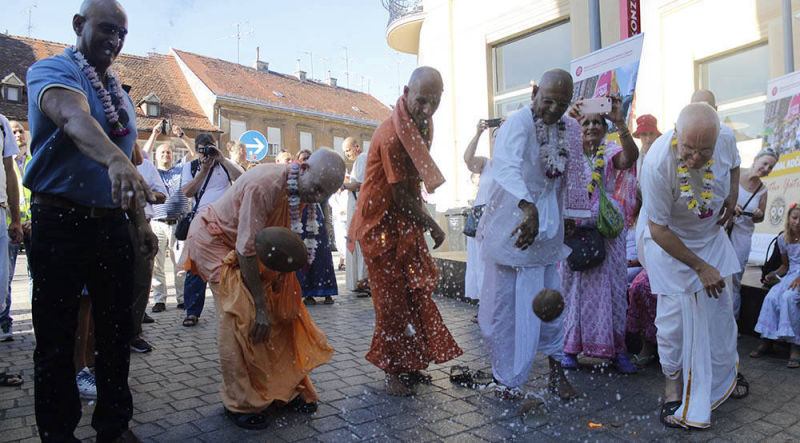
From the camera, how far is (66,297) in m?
2.85

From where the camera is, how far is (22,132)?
6.90 meters

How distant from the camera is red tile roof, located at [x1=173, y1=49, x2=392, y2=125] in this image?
40.3 meters

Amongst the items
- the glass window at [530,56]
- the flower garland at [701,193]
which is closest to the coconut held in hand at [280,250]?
the flower garland at [701,193]

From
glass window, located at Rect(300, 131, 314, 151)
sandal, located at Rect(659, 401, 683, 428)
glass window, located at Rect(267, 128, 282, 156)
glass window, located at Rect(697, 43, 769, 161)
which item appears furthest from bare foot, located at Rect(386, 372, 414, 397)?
glass window, located at Rect(300, 131, 314, 151)

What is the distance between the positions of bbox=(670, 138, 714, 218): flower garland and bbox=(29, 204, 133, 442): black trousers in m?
3.10

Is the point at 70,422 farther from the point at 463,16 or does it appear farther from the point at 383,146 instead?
the point at 463,16

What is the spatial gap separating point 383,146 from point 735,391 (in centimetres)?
287

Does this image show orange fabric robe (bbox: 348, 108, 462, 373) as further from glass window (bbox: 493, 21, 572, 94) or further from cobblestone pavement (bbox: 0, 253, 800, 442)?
glass window (bbox: 493, 21, 572, 94)

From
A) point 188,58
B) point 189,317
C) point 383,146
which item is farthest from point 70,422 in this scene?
point 188,58

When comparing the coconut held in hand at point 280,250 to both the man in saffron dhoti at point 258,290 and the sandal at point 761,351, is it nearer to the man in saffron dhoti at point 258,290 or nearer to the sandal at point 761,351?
the man in saffron dhoti at point 258,290

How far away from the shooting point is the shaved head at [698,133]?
125 inches

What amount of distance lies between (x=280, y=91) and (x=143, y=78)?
10154 mm

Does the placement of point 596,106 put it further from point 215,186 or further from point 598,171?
point 215,186

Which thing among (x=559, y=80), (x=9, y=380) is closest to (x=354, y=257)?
(x=9, y=380)
